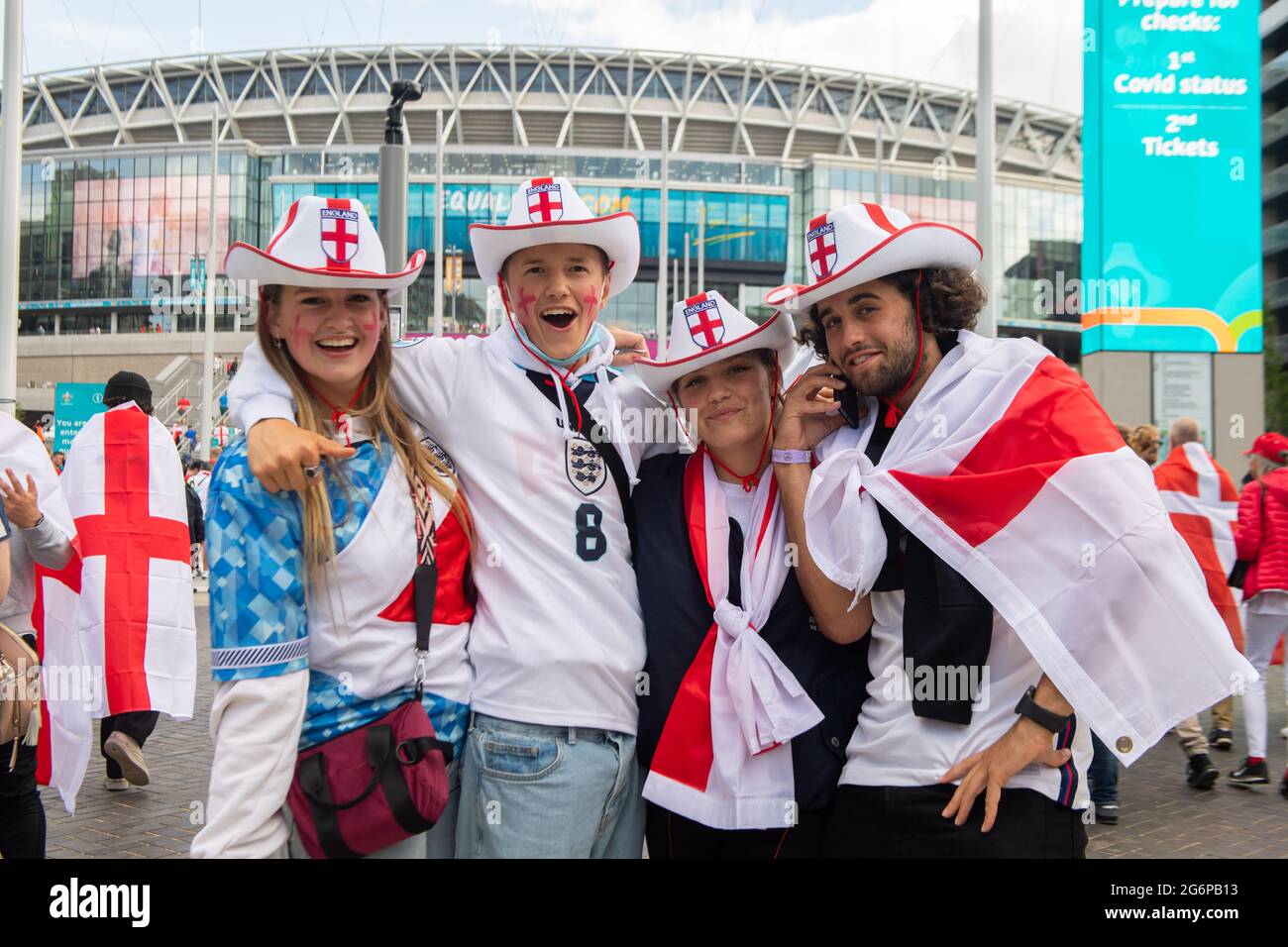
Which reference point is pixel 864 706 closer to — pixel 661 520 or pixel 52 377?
pixel 661 520

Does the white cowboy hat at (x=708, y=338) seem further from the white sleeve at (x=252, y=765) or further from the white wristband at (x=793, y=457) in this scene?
the white sleeve at (x=252, y=765)

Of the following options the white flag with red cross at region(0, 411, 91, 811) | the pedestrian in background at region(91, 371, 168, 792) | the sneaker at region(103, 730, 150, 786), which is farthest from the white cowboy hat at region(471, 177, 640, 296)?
the sneaker at region(103, 730, 150, 786)

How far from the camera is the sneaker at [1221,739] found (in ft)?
24.9

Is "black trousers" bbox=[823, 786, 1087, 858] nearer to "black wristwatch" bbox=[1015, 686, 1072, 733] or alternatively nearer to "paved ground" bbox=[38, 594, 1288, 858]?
"black wristwatch" bbox=[1015, 686, 1072, 733]

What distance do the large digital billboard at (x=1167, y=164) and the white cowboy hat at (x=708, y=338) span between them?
55.9 ft

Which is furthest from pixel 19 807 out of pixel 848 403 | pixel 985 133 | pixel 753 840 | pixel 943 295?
pixel 985 133

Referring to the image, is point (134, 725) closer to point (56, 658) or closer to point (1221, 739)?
point (56, 658)

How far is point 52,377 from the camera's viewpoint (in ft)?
196

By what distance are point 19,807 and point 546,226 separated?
9.38 feet

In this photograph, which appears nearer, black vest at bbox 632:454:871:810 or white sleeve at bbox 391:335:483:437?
black vest at bbox 632:454:871:810

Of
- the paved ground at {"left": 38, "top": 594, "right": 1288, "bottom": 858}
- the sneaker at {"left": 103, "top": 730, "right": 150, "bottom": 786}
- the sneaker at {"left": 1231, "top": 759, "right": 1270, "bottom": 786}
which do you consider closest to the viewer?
the paved ground at {"left": 38, "top": 594, "right": 1288, "bottom": 858}

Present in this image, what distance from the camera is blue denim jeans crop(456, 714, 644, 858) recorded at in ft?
8.35

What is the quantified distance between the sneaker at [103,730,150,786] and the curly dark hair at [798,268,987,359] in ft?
16.1

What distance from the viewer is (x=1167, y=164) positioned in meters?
18.6
